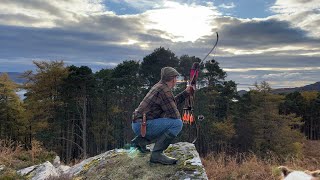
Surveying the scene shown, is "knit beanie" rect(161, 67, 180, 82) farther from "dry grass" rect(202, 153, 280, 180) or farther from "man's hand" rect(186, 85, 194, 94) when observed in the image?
"dry grass" rect(202, 153, 280, 180)

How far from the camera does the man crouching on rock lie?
6.74m

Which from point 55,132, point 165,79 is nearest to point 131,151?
point 165,79

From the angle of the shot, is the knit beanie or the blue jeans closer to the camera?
the knit beanie

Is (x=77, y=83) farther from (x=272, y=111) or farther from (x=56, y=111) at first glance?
(x=272, y=111)

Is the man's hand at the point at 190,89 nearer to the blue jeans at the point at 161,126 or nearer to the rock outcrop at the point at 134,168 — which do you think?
the blue jeans at the point at 161,126

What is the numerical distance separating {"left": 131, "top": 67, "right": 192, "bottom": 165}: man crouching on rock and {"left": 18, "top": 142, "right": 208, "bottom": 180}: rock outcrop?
23cm

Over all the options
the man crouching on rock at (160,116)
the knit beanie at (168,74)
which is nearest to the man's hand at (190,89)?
the man crouching on rock at (160,116)

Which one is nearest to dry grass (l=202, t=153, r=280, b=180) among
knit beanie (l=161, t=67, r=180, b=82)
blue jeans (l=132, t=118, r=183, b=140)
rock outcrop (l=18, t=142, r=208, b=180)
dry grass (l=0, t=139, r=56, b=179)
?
rock outcrop (l=18, t=142, r=208, b=180)

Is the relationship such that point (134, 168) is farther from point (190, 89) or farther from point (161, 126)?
point (190, 89)

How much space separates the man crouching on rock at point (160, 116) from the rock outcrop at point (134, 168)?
0.76 feet

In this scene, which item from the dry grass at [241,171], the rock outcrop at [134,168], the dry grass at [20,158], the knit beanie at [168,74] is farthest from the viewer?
the dry grass at [20,158]

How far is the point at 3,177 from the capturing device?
7410 mm

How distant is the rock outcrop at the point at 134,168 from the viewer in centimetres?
688

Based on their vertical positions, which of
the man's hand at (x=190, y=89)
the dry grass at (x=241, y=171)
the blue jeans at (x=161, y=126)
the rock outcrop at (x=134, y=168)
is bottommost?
the dry grass at (x=241, y=171)
